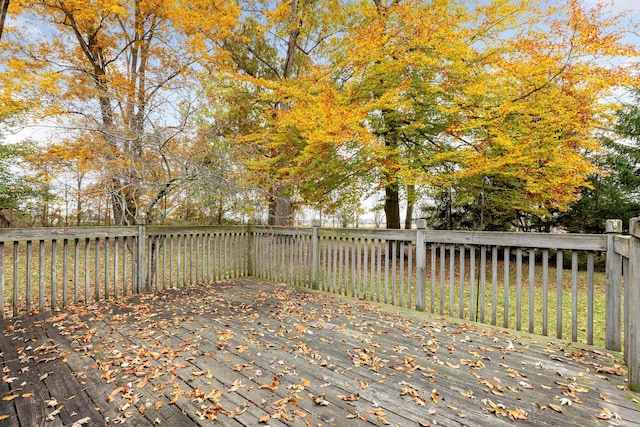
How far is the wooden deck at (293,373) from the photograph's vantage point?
74.9 inches

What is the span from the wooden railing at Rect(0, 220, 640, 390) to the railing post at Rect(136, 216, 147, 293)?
16 millimetres

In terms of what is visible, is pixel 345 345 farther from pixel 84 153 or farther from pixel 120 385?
pixel 84 153

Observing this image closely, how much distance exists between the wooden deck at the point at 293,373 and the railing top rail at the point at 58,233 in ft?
3.14

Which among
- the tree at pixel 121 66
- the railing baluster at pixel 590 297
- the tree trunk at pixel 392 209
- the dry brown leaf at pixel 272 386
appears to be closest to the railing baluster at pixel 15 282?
the tree at pixel 121 66

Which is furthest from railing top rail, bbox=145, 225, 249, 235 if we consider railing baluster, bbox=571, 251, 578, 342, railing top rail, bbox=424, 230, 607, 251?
railing baluster, bbox=571, 251, 578, 342

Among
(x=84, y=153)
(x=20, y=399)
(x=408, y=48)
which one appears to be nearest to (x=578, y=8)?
(x=408, y=48)

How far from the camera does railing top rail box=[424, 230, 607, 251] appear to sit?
119 inches

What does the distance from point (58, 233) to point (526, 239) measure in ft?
18.5

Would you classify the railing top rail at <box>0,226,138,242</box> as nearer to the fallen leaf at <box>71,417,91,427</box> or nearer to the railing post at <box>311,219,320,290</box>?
the railing post at <box>311,219,320,290</box>

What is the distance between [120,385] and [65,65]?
8313 millimetres

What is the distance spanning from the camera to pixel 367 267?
16.3 feet

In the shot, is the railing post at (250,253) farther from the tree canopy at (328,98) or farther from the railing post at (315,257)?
the railing post at (315,257)

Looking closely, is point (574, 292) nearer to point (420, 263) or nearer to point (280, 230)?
point (420, 263)

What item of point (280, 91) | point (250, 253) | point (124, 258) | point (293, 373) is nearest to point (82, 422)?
point (293, 373)
